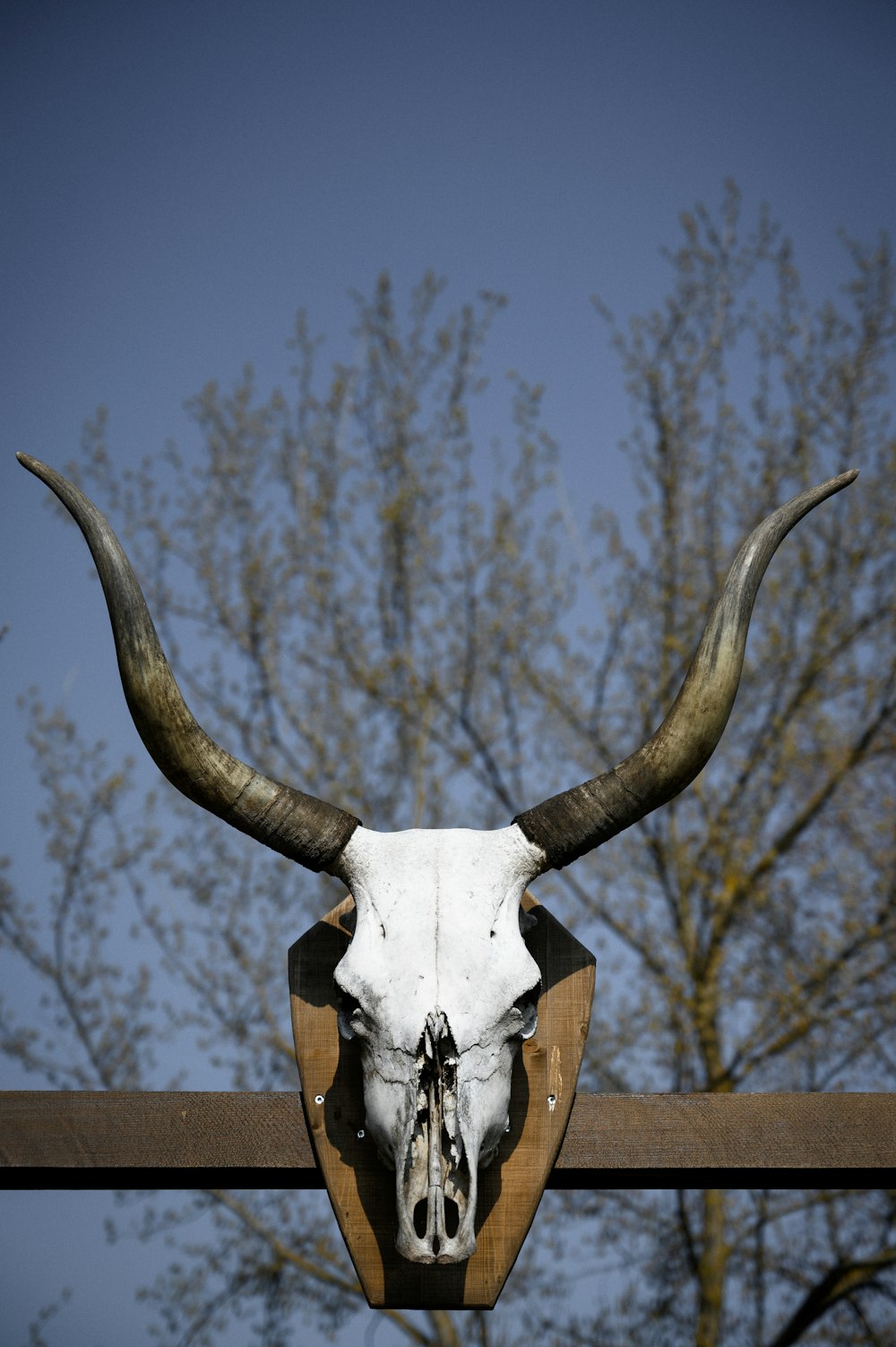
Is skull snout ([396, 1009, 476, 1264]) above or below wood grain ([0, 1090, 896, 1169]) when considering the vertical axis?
below

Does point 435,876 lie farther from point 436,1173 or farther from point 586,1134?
point 586,1134

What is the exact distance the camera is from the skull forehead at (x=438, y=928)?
2.73 metres

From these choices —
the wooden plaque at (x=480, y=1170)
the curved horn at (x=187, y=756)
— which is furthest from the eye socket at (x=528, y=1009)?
the curved horn at (x=187, y=756)

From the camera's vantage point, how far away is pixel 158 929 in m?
10.8

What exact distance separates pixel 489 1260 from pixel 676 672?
841 centimetres

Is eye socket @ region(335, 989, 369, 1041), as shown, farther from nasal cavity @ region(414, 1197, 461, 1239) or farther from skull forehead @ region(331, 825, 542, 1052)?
nasal cavity @ region(414, 1197, 461, 1239)

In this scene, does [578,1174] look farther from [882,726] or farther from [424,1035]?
[882,726]

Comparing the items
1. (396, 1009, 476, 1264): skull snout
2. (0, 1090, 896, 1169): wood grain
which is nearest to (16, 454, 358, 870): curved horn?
(396, 1009, 476, 1264): skull snout

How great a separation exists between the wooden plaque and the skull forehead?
0.15 meters

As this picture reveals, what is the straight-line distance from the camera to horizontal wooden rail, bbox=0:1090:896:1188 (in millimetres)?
3600

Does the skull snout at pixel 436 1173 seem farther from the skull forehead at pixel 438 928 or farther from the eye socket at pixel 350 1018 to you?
the eye socket at pixel 350 1018

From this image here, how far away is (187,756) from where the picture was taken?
2998mm

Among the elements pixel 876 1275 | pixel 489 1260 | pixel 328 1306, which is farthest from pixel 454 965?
pixel 328 1306

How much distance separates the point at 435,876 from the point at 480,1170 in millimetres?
615
